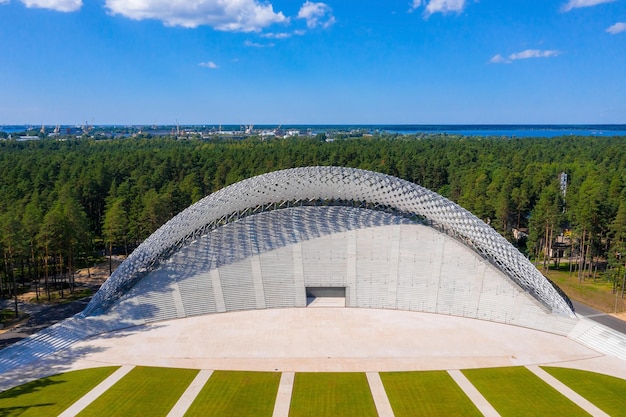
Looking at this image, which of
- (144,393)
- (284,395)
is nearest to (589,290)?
(284,395)

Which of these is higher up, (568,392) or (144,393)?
(144,393)

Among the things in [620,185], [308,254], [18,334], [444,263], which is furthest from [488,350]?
[620,185]

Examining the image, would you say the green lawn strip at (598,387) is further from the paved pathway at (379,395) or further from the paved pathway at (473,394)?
the paved pathway at (379,395)

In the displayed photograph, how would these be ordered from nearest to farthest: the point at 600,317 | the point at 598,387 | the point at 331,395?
the point at 331,395 → the point at 598,387 → the point at 600,317

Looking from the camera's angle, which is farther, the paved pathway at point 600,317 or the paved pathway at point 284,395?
the paved pathway at point 600,317

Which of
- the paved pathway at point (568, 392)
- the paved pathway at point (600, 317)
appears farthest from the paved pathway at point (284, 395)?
the paved pathway at point (600, 317)

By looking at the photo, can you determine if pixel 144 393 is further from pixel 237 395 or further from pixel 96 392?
pixel 237 395

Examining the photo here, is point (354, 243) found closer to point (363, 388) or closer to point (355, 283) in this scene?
point (355, 283)

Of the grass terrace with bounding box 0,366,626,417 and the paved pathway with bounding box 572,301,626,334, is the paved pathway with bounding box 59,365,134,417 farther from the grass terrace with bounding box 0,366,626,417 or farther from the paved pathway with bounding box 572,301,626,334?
the paved pathway with bounding box 572,301,626,334
